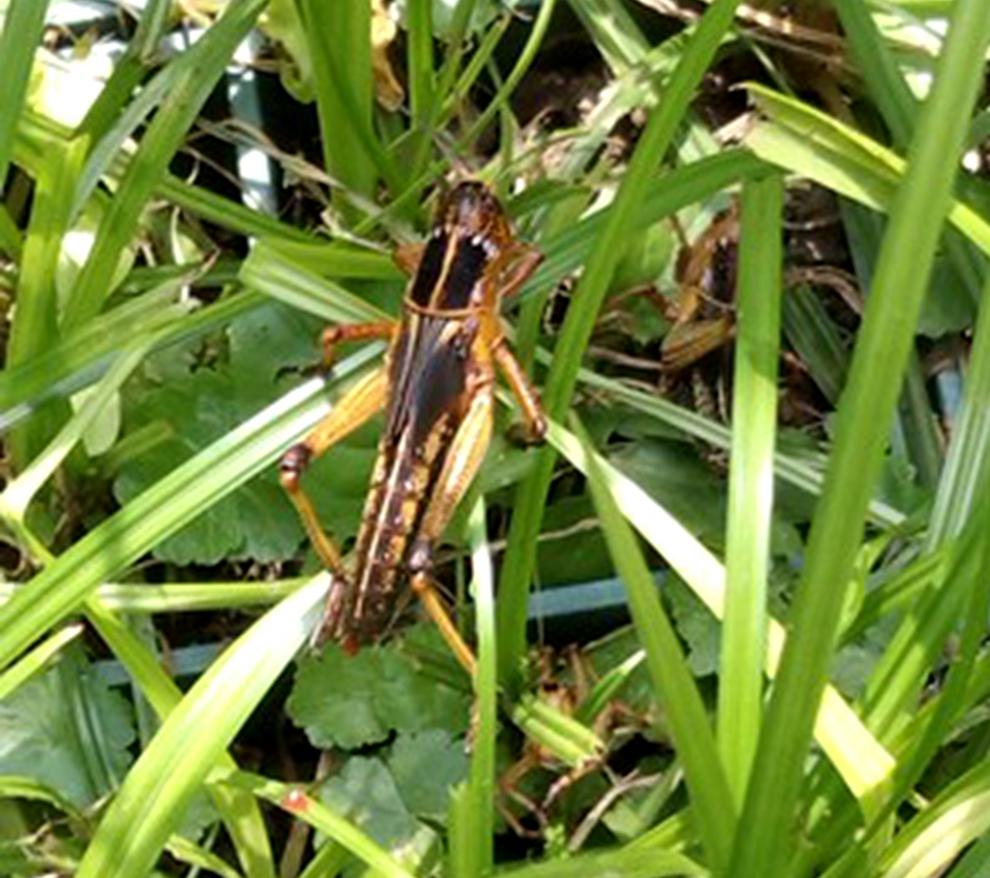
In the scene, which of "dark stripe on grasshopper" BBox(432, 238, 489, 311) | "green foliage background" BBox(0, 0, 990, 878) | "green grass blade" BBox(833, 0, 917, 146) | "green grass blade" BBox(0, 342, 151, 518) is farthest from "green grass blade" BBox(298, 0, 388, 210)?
"green grass blade" BBox(833, 0, 917, 146)

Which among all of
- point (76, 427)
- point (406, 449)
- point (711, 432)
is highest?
point (76, 427)

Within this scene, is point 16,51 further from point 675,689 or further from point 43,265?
point 675,689

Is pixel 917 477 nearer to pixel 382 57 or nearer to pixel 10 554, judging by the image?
pixel 382 57

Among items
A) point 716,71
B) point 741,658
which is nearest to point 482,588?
point 741,658

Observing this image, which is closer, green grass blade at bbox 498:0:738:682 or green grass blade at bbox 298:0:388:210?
green grass blade at bbox 498:0:738:682

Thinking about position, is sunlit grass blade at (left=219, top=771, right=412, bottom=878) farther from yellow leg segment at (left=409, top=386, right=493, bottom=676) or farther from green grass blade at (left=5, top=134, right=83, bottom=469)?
green grass blade at (left=5, top=134, right=83, bottom=469)

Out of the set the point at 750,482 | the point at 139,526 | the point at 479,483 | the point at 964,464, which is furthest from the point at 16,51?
the point at 964,464
